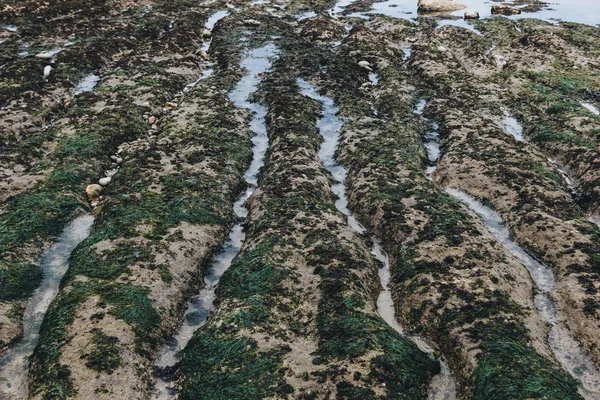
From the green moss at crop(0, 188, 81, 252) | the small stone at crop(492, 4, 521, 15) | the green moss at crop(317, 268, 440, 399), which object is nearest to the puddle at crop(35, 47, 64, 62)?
the green moss at crop(0, 188, 81, 252)

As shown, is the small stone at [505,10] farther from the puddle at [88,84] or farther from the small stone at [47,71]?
the small stone at [47,71]

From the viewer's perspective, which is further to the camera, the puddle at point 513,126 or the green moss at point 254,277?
the puddle at point 513,126

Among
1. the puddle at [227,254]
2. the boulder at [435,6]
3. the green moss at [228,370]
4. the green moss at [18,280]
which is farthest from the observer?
the boulder at [435,6]

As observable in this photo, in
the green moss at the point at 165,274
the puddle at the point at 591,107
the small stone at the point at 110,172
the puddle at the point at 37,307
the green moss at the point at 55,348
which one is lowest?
the puddle at the point at 591,107

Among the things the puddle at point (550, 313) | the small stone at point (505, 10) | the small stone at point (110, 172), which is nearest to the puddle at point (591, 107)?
the puddle at point (550, 313)

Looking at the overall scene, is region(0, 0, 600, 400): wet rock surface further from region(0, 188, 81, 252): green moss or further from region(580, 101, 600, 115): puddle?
region(580, 101, 600, 115): puddle

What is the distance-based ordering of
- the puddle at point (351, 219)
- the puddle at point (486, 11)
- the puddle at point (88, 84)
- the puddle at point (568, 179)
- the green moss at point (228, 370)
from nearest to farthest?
the green moss at point (228, 370)
the puddle at point (351, 219)
the puddle at point (568, 179)
the puddle at point (88, 84)
the puddle at point (486, 11)

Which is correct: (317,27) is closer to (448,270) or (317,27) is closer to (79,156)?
(79,156)
